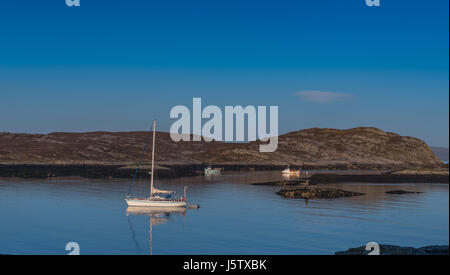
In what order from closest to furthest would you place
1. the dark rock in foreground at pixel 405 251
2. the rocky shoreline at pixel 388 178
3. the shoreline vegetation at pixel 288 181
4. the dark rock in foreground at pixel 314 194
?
the dark rock in foreground at pixel 405 251, the dark rock in foreground at pixel 314 194, the shoreline vegetation at pixel 288 181, the rocky shoreline at pixel 388 178

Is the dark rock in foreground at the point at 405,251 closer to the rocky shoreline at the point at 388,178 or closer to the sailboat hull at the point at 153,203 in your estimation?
the sailboat hull at the point at 153,203

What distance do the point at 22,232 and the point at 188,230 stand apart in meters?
15.3

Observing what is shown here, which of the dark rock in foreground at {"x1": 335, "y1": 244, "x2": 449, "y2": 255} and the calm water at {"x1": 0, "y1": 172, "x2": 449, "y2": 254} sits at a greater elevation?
the dark rock in foreground at {"x1": 335, "y1": 244, "x2": 449, "y2": 255}

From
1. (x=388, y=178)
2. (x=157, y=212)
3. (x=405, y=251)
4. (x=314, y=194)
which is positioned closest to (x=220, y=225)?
(x=157, y=212)

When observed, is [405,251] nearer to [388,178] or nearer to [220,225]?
[220,225]

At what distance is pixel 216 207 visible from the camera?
65.3m

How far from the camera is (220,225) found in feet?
162

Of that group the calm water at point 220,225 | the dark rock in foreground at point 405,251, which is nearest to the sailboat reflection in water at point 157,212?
the calm water at point 220,225

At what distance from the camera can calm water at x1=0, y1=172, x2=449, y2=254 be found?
38603 millimetres

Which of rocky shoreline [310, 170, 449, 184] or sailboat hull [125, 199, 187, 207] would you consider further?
rocky shoreline [310, 170, 449, 184]

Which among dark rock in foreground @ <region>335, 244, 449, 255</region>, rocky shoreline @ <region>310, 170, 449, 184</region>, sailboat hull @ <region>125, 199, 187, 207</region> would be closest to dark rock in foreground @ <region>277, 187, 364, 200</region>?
sailboat hull @ <region>125, 199, 187, 207</region>

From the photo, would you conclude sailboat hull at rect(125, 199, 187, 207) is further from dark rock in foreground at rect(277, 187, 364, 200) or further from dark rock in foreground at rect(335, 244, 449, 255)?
dark rock in foreground at rect(335, 244, 449, 255)

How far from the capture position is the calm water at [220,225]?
3860cm
